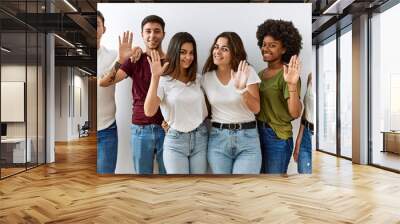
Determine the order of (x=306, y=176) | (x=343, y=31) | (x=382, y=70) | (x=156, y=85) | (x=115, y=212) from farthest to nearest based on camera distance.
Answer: (x=343, y=31) < (x=382, y=70) < (x=306, y=176) < (x=156, y=85) < (x=115, y=212)

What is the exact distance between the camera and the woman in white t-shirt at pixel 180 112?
19.2ft

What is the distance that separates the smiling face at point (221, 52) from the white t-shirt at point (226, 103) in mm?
261

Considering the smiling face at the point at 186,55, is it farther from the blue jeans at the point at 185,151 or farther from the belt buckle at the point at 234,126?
the belt buckle at the point at 234,126

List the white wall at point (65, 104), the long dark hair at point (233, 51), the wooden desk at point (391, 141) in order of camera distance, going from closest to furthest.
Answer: the long dark hair at point (233, 51), the wooden desk at point (391, 141), the white wall at point (65, 104)

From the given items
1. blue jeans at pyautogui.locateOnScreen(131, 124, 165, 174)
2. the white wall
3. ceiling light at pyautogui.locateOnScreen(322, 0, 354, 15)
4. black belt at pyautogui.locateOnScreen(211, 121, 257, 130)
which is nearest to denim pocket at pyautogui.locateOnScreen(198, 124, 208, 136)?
black belt at pyautogui.locateOnScreen(211, 121, 257, 130)

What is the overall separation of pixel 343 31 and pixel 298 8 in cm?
354

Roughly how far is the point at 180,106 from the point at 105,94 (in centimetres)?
116

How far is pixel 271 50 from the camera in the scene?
5992 millimetres

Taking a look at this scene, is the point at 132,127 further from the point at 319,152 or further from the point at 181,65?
the point at 319,152

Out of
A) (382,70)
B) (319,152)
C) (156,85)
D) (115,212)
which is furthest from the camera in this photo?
(319,152)

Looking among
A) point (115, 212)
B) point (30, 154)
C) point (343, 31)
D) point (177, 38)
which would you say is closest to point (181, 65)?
point (177, 38)

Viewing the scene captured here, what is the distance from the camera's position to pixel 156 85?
229 inches

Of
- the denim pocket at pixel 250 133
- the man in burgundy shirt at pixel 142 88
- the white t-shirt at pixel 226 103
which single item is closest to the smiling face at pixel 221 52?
the white t-shirt at pixel 226 103

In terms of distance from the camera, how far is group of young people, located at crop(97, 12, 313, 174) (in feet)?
19.2
